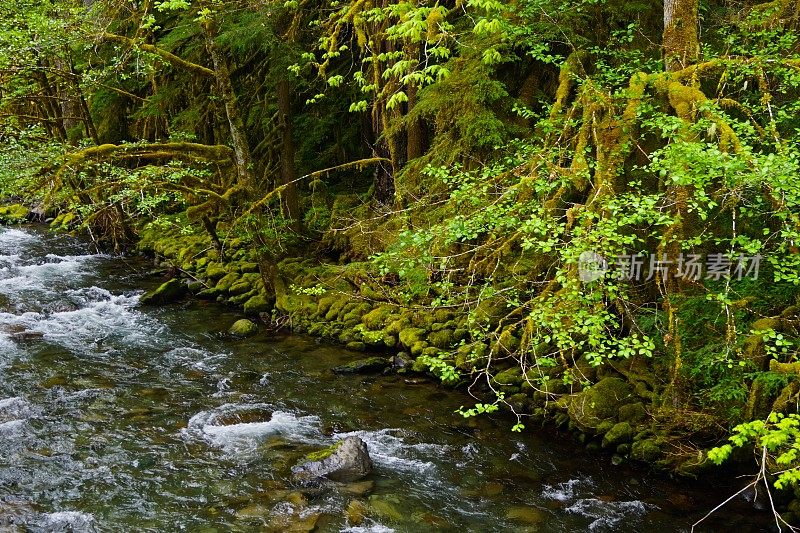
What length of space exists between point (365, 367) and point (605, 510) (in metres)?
4.39

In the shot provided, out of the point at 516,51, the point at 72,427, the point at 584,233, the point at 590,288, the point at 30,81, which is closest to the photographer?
the point at 584,233

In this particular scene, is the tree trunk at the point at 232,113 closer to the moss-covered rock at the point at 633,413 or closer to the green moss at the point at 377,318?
the green moss at the point at 377,318

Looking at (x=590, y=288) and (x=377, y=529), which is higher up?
(x=590, y=288)

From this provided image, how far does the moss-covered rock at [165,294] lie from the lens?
12.9 metres

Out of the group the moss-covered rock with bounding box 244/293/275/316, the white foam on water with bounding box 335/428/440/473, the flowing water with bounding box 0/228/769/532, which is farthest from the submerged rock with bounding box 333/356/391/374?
the moss-covered rock with bounding box 244/293/275/316

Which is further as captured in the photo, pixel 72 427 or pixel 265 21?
pixel 265 21

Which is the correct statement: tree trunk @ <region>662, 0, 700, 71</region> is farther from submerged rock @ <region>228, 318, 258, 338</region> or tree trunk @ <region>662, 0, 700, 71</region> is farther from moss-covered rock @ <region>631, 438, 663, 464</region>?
submerged rock @ <region>228, 318, 258, 338</region>

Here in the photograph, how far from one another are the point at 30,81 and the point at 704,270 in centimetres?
1329

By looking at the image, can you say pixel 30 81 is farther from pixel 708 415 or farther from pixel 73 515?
pixel 708 415

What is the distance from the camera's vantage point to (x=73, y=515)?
5949 millimetres

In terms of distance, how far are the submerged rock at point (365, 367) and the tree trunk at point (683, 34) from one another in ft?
19.0

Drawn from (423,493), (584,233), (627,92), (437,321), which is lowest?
(423,493)

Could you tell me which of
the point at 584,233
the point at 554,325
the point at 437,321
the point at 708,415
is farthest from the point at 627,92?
the point at 437,321

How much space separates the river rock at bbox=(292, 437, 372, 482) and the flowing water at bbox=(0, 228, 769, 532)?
0.55 feet
